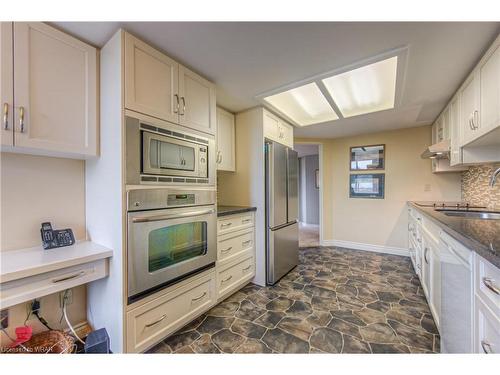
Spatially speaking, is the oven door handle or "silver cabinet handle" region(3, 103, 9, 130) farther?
the oven door handle

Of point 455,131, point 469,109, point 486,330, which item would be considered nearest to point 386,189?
point 455,131

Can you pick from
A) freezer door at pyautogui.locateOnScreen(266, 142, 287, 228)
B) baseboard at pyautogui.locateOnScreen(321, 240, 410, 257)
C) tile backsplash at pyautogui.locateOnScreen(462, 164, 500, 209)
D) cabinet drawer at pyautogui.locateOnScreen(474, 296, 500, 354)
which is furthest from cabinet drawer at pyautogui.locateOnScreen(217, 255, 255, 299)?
tile backsplash at pyautogui.locateOnScreen(462, 164, 500, 209)

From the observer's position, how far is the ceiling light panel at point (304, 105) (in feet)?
7.91

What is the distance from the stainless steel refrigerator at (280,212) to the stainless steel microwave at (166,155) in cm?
82

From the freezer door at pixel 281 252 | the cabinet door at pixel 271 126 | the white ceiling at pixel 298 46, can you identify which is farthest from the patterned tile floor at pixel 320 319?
the white ceiling at pixel 298 46

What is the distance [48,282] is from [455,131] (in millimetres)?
3545

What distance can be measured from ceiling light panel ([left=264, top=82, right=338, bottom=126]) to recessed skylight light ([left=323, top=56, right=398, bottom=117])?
17cm

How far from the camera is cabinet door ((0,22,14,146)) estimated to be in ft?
3.52

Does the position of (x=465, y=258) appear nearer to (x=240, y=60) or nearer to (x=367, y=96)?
(x=240, y=60)

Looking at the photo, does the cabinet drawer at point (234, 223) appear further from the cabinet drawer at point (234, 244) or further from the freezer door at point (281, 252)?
the freezer door at point (281, 252)

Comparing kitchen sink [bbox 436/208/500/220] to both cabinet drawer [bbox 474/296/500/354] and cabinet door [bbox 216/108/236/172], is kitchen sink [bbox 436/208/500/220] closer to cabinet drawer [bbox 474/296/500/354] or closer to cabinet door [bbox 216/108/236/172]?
cabinet drawer [bbox 474/296/500/354]

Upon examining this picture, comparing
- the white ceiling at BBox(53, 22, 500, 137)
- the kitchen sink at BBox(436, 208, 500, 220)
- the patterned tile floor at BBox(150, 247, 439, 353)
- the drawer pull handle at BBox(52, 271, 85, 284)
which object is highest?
the white ceiling at BBox(53, 22, 500, 137)
